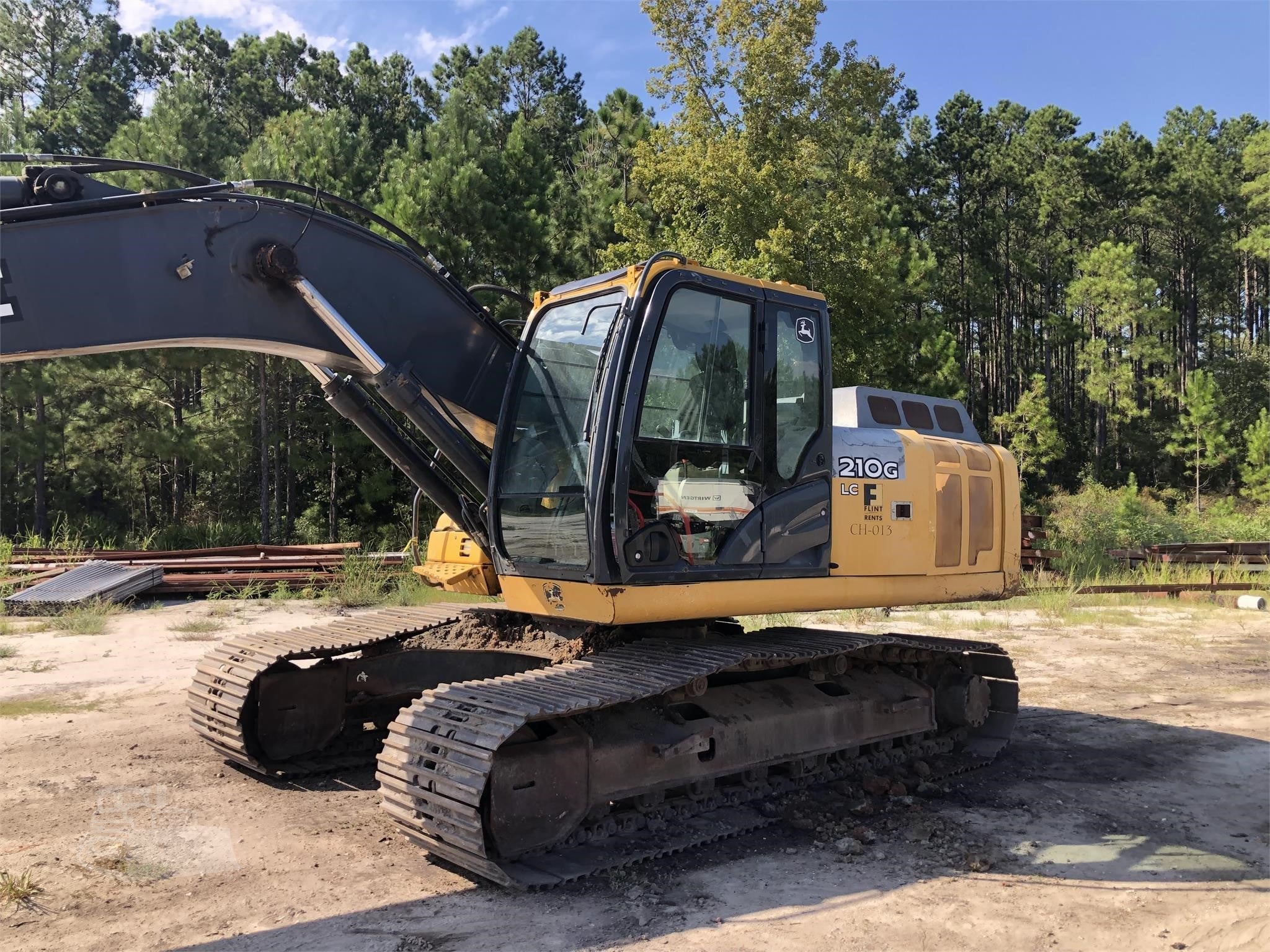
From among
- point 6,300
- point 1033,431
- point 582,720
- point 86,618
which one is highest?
point 1033,431

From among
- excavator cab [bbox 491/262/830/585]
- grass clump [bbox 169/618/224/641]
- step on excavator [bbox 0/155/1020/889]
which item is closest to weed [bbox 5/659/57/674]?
grass clump [bbox 169/618/224/641]

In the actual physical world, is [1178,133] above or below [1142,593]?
above

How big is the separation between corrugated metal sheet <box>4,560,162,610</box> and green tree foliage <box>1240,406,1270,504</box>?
130 ft

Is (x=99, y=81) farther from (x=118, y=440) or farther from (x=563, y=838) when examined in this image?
(x=563, y=838)

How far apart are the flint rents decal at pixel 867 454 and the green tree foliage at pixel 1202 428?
1555 inches

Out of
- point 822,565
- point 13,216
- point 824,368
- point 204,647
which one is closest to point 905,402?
point 824,368

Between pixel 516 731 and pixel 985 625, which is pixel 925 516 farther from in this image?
pixel 985 625

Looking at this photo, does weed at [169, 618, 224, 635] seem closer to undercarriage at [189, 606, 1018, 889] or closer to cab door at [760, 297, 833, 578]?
undercarriage at [189, 606, 1018, 889]

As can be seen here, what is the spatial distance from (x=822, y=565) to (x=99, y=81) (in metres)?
36.1

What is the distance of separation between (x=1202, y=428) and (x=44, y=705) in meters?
43.8

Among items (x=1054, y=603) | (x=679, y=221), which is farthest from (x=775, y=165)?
(x=1054, y=603)

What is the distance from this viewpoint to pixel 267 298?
4629 millimetres

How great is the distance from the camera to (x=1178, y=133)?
4972 cm

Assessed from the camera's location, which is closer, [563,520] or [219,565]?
[563,520]
